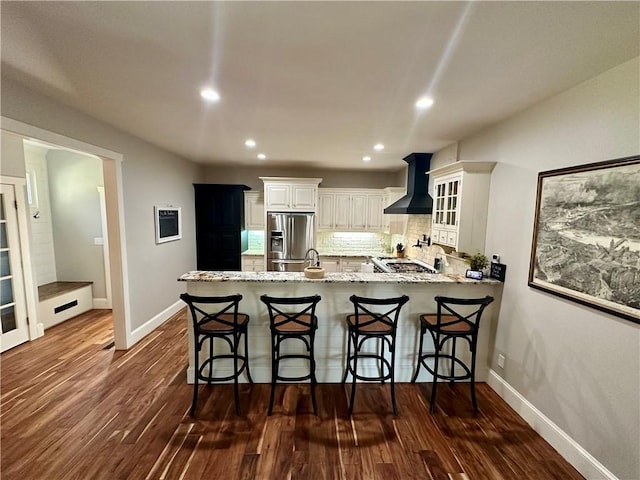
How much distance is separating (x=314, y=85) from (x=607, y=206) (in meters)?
2.12

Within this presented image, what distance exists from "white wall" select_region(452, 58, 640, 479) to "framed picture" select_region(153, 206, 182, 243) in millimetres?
4459

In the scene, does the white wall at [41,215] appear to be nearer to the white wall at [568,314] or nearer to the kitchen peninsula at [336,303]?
the kitchen peninsula at [336,303]

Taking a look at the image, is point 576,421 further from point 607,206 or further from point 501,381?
point 607,206

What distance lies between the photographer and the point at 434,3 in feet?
3.98

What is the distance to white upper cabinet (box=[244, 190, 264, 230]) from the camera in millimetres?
5863

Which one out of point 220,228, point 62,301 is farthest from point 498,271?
point 62,301

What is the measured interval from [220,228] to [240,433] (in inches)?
164

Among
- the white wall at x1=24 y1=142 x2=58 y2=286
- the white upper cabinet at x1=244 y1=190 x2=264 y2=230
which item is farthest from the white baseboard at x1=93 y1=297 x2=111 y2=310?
the white upper cabinet at x1=244 y1=190 x2=264 y2=230

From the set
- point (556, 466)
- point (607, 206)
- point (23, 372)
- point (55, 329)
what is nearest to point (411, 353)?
point (556, 466)

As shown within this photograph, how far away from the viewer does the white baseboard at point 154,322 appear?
360cm

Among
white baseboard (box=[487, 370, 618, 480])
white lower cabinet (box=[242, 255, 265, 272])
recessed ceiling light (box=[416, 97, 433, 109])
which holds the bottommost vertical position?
white baseboard (box=[487, 370, 618, 480])

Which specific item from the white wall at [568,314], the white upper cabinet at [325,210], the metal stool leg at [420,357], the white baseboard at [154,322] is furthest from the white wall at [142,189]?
the white wall at [568,314]

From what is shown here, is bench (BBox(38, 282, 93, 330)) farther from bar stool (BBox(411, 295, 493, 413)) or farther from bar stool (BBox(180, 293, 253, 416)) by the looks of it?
bar stool (BBox(411, 295, 493, 413))

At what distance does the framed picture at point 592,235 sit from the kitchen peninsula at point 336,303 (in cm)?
73
